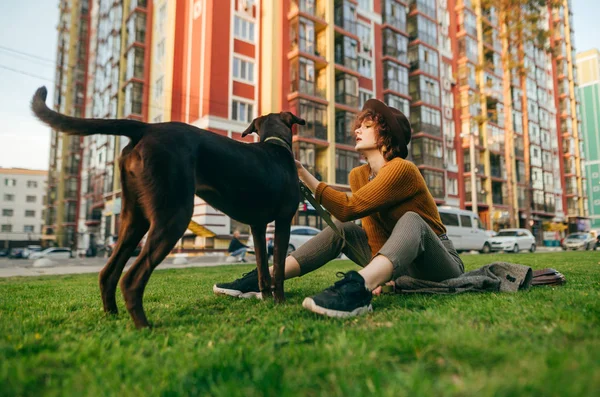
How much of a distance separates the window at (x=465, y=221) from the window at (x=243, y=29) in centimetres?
1519

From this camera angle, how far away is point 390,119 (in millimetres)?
3188

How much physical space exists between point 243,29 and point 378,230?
22.7m

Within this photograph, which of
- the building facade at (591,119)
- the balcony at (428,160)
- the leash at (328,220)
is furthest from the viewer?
the building facade at (591,119)

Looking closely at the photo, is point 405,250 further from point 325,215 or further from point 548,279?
point 548,279

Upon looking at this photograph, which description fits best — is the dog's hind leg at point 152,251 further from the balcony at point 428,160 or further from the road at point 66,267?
the balcony at point 428,160

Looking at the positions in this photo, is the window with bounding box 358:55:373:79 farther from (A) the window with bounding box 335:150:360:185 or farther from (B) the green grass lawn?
(B) the green grass lawn

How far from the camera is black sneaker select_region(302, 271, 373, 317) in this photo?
2291mm

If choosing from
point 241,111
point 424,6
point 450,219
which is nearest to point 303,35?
point 241,111

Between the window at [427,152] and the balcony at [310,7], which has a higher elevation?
the balcony at [310,7]

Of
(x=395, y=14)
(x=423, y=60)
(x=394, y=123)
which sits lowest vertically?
(x=394, y=123)

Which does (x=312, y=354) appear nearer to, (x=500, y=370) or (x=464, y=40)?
(x=500, y=370)

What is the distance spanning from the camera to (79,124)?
227 cm

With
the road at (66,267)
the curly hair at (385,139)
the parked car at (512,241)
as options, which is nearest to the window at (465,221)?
the parked car at (512,241)

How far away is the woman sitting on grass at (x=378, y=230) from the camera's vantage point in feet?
8.00
